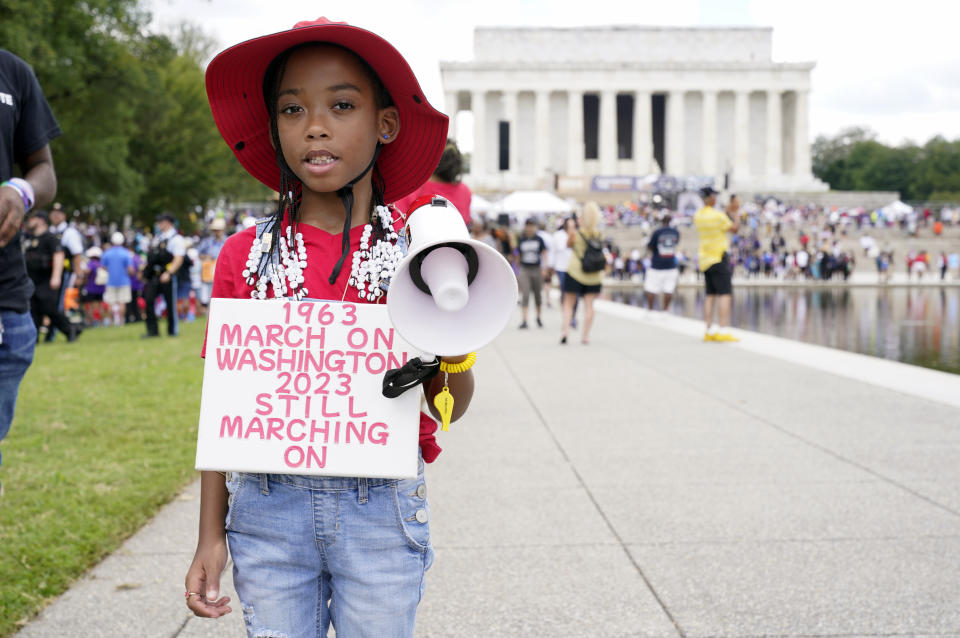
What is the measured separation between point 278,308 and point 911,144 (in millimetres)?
127106

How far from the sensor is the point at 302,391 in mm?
2035

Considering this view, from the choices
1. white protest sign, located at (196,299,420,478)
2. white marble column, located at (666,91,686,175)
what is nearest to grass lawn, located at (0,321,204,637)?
white protest sign, located at (196,299,420,478)

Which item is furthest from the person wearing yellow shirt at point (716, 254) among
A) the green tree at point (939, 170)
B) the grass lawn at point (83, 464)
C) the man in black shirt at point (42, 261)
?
the green tree at point (939, 170)

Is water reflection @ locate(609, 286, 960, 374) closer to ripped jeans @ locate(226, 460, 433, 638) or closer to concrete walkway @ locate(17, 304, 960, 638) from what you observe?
concrete walkway @ locate(17, 304, 960, 638)

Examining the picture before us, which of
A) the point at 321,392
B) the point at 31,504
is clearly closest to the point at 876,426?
the point at 31,504

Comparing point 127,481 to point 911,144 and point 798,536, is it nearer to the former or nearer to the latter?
point 798,536

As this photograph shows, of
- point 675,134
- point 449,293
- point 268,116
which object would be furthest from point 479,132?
point 449,293

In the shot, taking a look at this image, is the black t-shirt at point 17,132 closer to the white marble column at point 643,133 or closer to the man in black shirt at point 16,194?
the man in black shirt at point 16,194

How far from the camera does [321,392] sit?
203 cm

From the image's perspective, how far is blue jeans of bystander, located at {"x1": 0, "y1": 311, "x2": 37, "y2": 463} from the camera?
3203 millimetres

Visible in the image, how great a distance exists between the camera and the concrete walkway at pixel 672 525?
3.56m

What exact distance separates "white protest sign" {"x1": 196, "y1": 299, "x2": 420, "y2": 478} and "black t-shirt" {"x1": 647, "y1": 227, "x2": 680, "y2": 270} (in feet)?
41.9

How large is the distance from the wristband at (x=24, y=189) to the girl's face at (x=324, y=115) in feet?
5.07

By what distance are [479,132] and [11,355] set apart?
78584 millimetres
